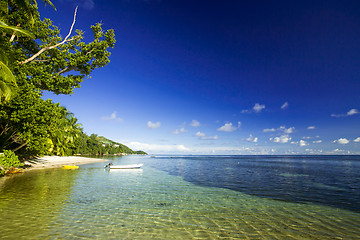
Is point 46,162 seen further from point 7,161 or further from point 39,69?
point 39,69

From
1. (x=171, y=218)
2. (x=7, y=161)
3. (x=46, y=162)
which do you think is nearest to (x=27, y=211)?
(x=171, y=218)

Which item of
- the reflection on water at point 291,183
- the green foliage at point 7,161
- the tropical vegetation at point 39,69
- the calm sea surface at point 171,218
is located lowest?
the reflection on water at point 291,183

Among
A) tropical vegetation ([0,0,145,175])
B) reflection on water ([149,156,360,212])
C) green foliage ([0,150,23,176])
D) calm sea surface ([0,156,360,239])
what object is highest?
tropical vegetation ([0,0,145,175])

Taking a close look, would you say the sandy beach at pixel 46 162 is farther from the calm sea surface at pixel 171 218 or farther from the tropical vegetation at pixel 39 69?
the calm sea surface at pixel 171 218

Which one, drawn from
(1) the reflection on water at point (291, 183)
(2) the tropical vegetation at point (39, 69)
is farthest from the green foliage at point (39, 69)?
(1) the reflection on water at point (291, 183)

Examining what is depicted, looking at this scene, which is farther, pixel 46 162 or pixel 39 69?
pixel 46 162

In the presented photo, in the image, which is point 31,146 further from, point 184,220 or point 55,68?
point 184,220

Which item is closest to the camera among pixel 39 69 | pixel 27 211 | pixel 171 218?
pixel 171 218

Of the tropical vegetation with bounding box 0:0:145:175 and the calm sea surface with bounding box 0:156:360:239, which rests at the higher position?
the tropical vegetation with bounding box 0:0:145:175

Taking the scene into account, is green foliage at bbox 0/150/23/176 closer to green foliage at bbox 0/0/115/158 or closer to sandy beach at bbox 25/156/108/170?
green foliage at bbox 0/0/115/158

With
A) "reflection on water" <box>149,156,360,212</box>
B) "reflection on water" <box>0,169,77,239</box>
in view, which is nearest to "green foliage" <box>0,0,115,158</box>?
"reflection on water" <box>0,169,77,239</box>

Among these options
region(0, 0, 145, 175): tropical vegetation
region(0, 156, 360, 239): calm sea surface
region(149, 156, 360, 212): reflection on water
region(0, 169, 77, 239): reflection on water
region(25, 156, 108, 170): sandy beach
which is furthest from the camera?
region(25, 156, 108, 170): sandy beach

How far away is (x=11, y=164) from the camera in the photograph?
20.3 meters

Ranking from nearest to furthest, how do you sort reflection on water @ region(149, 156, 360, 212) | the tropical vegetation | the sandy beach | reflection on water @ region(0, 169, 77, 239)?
reflection on water @ region(0, 169, 77, 239) → reflection on water @ region(149, 156, 360, 212) → the tropical vegetation → the sandy beach
